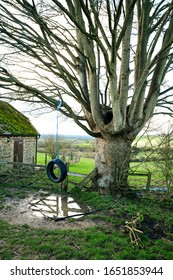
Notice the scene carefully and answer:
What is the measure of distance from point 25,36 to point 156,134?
610cm

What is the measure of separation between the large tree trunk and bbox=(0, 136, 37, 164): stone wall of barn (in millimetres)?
6593

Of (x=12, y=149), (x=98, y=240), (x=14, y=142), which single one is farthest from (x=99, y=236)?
(x=14, y=142)

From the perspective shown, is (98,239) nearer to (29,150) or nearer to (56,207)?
(56,207)

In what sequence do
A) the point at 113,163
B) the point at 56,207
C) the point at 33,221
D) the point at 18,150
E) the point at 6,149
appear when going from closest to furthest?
the point at 33,221 → the point at 56,207 → the point at 113,163 → the point at 6,149 → the point at 18,150

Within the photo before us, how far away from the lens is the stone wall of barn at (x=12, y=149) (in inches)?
502

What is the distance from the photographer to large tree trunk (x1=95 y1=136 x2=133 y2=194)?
861cm

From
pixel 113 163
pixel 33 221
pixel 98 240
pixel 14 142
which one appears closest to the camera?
pixel 98 240

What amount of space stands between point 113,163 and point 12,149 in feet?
25.3

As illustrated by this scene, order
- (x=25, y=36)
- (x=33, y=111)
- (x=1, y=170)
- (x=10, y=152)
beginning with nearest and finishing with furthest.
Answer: (x=25, y=36)
(x=33, y=111)
(x=1, y=170)
(x=10, y=152)

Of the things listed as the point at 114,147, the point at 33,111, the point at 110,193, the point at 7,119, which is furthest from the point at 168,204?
the point at 7,119

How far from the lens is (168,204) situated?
28.1ft

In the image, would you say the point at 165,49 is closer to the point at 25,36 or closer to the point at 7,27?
the point at 25,36

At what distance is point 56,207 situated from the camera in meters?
7.64

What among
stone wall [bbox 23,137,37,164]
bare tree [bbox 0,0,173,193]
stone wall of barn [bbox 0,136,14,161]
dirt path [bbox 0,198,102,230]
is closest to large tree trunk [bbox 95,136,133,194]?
bare tree [bbox 0,0,173,193]
